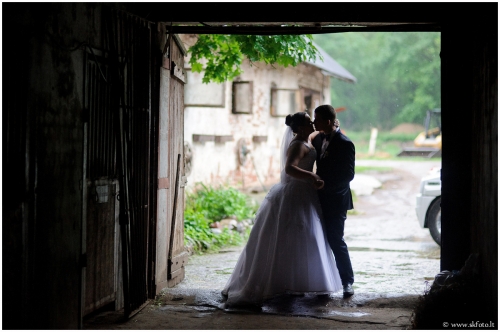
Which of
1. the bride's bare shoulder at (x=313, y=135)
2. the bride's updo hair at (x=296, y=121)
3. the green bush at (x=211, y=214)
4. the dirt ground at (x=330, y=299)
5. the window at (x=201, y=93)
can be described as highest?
the window at (x=201, y=93)

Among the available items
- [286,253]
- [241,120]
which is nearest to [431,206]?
[286,253]

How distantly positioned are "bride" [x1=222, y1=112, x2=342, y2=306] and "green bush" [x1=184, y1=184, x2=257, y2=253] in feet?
11.8

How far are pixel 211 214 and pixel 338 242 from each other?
567cm

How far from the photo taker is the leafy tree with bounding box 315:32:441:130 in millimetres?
44219

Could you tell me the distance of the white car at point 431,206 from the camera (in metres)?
9.57

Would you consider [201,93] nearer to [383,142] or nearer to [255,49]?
[255,49]

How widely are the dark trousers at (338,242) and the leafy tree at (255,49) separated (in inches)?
A: 95.5

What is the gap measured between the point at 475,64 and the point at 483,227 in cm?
148

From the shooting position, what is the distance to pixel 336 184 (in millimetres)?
6461

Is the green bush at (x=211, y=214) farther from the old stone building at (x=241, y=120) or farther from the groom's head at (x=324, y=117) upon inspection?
the groom's head at (x=324, y=117)

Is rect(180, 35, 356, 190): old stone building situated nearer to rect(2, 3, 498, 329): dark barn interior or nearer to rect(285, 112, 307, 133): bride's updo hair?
rect(2, 3, 498, 329): dark barn interior

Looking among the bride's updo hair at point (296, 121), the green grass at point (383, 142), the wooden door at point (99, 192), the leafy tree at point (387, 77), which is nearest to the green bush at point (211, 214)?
the bride's updo hair at point (296, 121)

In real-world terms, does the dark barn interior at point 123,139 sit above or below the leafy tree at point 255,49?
below

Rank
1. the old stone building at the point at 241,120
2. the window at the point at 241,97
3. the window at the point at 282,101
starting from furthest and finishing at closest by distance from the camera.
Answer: the window at the point at 282,101 → the window at the point at 241,97 → the old stone building at the point at 241,120
